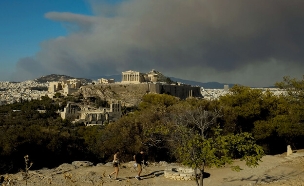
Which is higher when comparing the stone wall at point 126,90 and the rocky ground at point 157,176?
the stone wall at point 126,90

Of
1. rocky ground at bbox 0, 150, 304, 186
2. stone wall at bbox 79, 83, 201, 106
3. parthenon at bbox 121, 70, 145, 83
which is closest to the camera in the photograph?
rocky ground at bbox 0, 150, 304, 186

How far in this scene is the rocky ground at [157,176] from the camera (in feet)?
39.0

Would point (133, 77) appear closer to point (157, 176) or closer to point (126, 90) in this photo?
point (126, 90)

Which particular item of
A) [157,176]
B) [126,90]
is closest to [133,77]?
[126,90]

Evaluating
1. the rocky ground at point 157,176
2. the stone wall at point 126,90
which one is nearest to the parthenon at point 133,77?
the stone wall at point 126,90

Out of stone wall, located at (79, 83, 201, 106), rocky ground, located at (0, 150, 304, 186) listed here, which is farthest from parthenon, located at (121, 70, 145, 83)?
rocky ground, located at (0, 150, 304, 186)

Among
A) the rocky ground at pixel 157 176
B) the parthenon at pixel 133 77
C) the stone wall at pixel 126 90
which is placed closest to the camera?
the rocky ground at pixel 157 176

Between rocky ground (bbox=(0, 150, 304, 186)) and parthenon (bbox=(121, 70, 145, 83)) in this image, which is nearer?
rocky ground (bbox=(0, 150, 304, 186))

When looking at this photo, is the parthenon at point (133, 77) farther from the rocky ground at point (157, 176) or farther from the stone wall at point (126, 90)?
the rocky ground at point (157, 176)

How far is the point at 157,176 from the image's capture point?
13.0 m

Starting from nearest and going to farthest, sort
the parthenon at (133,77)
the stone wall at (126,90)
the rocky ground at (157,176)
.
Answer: the rocky ground at (157,176)
the stone wall at (126,90)
the parthenon at (133,77)

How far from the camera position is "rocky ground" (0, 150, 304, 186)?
39.0ft

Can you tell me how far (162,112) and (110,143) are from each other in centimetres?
445

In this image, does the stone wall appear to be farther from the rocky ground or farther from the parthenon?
the rocky ground
